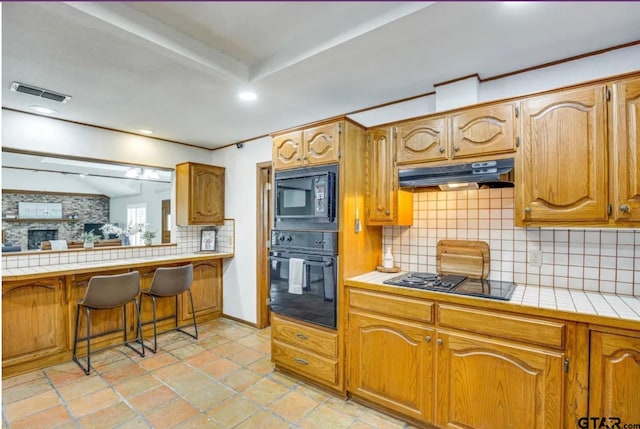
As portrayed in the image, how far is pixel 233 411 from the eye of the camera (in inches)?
87.4

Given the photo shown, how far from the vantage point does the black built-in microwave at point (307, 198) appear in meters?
2.34

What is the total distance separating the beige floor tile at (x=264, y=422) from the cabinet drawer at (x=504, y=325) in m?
1.24

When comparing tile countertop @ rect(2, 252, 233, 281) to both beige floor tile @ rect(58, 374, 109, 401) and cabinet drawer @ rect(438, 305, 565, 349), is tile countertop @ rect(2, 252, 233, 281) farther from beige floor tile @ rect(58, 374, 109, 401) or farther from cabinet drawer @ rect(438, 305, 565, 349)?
cabinet drawer @ rect(438, 305, 565, 349)

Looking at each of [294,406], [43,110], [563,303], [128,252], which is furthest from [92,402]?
[563,303]

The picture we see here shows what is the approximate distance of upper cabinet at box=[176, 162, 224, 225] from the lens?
3.87 m

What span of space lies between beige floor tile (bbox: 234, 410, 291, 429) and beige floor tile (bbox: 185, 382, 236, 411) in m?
0.34

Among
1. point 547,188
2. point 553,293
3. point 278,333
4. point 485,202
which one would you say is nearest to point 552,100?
point 547,188

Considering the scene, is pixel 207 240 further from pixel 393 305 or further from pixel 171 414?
pixel 393 305

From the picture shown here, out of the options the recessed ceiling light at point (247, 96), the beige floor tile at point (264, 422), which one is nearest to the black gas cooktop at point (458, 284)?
the beige floor tile at point (264, 422)

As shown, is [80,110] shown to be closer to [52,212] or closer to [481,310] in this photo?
[481,310]

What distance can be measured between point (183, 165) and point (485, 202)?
3.39 m

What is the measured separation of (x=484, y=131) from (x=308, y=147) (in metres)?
1.24

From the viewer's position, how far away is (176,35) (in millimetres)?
1791

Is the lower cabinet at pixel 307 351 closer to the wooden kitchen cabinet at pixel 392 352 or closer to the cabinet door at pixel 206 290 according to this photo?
the wooden kitchen cabinet at pixel 392 352
